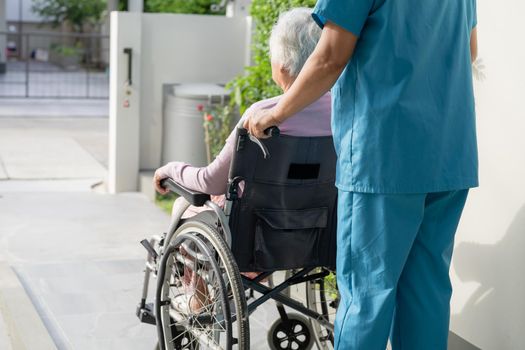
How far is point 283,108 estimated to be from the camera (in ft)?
9.41

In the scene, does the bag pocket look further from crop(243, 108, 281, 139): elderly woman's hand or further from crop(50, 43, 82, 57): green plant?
crop(50, 43, 82, 57): green plant

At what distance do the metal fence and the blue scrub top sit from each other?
12991 mm

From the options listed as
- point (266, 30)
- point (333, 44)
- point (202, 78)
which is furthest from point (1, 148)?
point (333, 44)

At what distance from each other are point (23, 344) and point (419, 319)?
1.88 meters

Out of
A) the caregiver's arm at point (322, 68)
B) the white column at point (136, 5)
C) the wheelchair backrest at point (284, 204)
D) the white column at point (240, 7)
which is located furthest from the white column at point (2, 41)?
the caregiver's arm at point (322, 68)

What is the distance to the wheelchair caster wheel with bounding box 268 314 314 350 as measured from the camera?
151 inches

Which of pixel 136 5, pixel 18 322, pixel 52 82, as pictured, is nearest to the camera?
pixel 18 322

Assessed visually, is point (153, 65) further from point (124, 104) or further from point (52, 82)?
point (52, 82)

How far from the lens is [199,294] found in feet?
11.1

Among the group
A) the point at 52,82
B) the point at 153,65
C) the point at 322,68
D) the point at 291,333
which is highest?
the point at 322,68

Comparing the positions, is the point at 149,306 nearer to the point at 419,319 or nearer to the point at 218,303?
the point at 218,303

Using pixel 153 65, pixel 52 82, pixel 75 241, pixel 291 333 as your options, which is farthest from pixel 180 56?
pixel 52 82

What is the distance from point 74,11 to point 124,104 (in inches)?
817

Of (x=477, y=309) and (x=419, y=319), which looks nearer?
(x=419, y=319)
